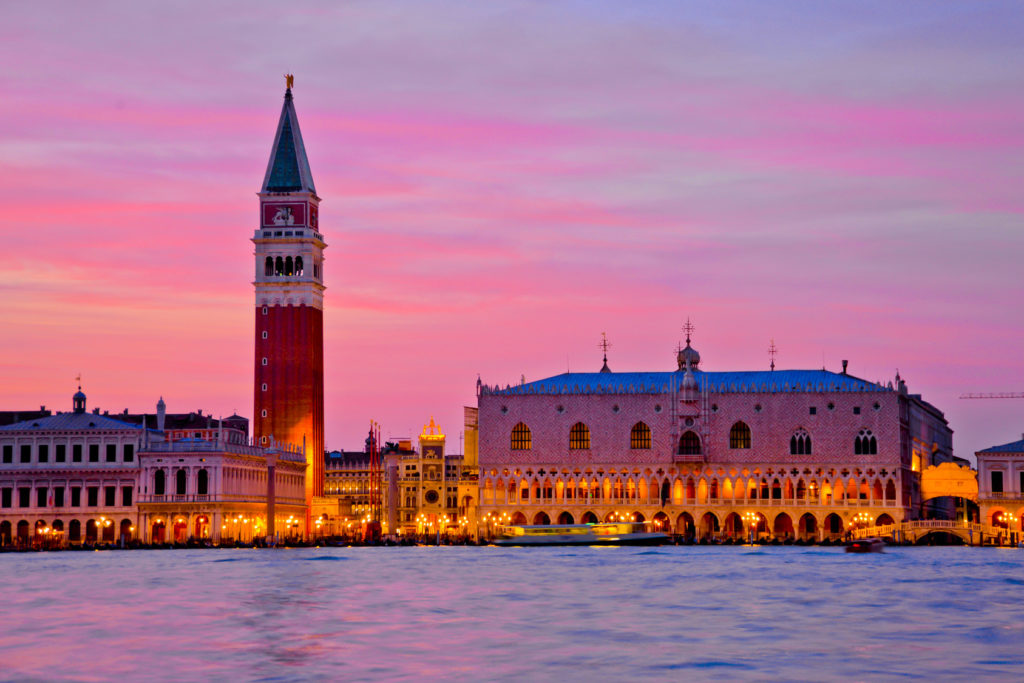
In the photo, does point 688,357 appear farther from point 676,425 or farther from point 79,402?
point 79,402

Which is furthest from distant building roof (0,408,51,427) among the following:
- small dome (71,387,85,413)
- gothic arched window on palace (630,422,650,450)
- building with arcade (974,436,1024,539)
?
building with arcade (974,436,1024,539)

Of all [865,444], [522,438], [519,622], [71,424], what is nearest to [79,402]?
[71,424]

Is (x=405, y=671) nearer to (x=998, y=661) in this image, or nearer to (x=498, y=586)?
(x=998, y=661)

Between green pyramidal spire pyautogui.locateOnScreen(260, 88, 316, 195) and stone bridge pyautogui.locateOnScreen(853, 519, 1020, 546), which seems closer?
stone bridge pyautogui.locateOnScreen(853, 519, 1020, 546)

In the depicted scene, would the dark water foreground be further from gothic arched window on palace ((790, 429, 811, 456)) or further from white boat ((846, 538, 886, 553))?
gothic arched window on palace ((790, 429, 811, 456))

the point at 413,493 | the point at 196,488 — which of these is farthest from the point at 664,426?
the point at 413,493

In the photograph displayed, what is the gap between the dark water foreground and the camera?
3903 centimetres

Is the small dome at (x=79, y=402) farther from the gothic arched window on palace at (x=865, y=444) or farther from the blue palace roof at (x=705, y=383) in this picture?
the gothic arched window on palace at (x=865, y=444)

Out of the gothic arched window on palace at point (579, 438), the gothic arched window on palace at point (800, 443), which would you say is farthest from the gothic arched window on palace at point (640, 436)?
the gothic arched window on palace at point (800, 443)

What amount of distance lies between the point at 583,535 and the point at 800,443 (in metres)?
19.4

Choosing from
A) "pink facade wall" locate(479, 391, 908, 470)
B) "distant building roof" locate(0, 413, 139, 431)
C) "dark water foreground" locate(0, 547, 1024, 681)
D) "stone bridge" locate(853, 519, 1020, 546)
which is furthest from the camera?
"pink facade wall" locate(479, 391, 908, 470)

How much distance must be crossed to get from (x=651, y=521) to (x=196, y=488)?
1442 inches

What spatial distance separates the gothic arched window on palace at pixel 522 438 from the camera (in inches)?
5472

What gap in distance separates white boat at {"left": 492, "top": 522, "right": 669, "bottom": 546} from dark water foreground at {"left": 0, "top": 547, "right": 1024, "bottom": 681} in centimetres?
3759
